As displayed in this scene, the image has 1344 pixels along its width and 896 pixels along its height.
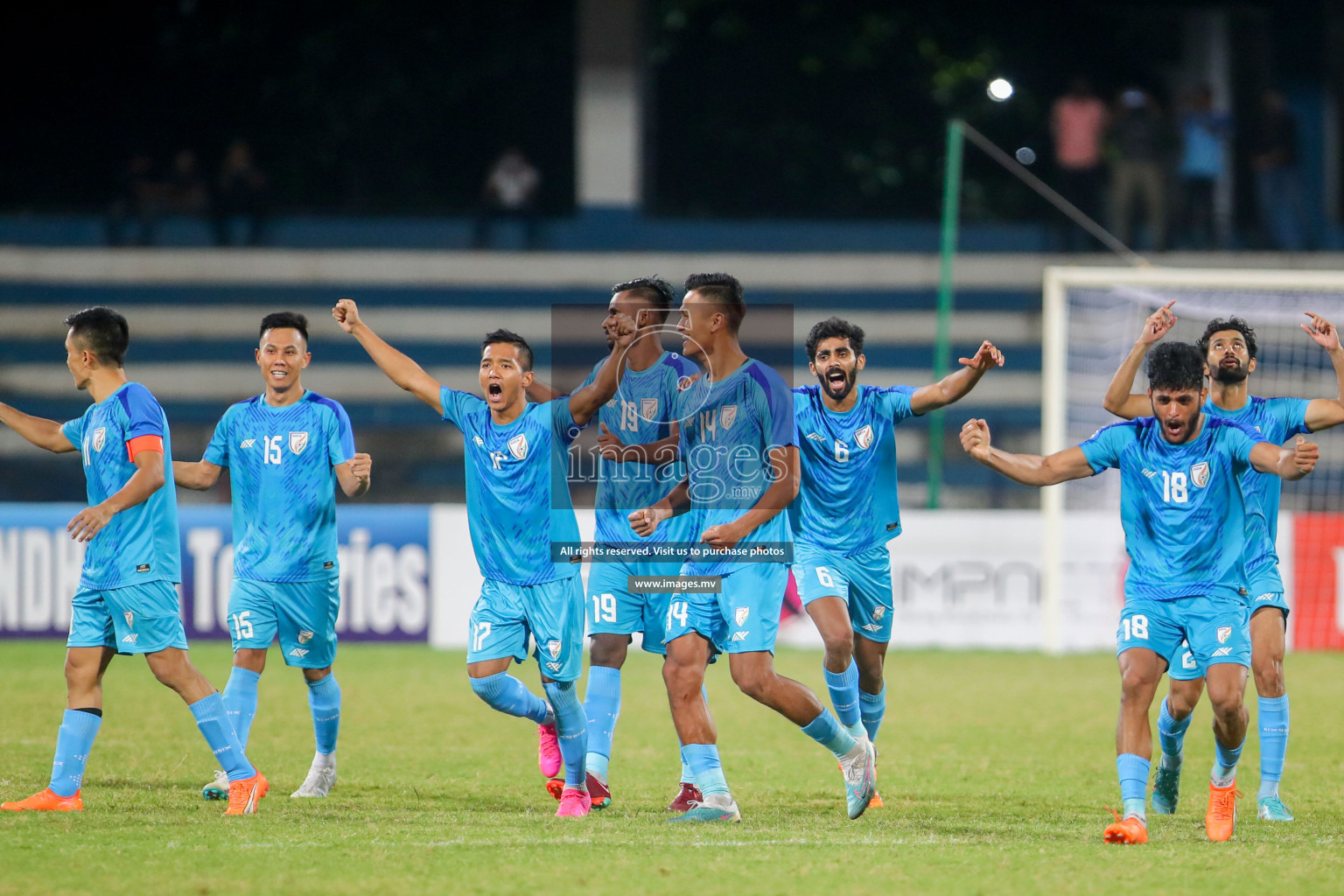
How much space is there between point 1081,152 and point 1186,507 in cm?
1588

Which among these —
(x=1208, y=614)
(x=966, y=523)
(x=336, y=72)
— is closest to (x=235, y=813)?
(x=1208, y=614)

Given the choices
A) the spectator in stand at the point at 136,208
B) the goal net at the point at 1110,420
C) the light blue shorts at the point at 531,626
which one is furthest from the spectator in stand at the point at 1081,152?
the light blue shorts at the point at 531,626

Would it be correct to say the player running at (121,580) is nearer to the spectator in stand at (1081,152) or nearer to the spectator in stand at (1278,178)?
the spectator in stand at (1081,152)

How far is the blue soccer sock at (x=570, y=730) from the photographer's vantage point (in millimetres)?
7031

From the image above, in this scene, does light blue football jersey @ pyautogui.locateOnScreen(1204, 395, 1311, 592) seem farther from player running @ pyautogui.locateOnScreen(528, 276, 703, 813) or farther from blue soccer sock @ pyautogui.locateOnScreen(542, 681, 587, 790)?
blue soccer sock @ pyautogui.locateOnScreen(542, 681, 587, 790)

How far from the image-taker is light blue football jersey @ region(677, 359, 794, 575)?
685 centimetres

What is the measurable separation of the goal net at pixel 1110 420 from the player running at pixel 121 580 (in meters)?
8.61

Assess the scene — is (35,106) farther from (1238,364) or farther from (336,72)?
(1238,364)

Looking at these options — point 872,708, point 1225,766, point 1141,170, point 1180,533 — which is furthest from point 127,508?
point 1141,170

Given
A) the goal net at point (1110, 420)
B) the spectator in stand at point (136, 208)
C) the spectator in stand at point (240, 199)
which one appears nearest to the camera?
the goal net at point (1110, 420)

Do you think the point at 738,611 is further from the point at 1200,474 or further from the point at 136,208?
the point at 136,208

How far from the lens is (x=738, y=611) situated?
22.3 feet

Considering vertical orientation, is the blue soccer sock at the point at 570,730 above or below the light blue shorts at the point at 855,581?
below

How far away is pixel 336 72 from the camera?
23.5m
